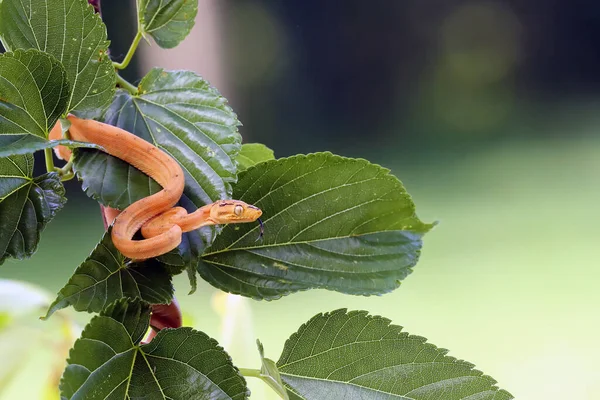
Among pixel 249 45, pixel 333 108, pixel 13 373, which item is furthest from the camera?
pixel 333 108

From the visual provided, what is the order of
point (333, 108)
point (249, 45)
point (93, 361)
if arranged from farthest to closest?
point (333, 108), point (249, 45), point (93, 361)

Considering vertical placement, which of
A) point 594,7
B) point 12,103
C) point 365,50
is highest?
point 594,7

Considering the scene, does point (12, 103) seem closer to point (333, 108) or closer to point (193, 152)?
point (193, 152)

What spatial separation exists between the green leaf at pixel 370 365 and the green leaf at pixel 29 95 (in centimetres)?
17

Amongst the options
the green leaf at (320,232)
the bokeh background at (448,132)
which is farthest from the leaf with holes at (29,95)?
the bokeh background at (448,132)

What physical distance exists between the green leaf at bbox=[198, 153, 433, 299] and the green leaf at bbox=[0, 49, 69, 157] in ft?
0.36

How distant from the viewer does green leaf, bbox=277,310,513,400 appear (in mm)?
336

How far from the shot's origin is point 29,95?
0.30m

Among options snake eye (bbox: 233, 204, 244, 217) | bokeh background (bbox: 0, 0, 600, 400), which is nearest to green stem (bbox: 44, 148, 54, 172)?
snake eye (bbox: 233, 204, 244, 217)

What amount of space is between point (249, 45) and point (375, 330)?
6.22 feet

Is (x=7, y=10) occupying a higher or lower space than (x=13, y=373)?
higher

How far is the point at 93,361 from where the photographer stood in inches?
11.2

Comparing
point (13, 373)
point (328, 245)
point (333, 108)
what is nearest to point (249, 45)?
point (333, 108)

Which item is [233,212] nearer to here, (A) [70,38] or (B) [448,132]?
(A) [70,38]
